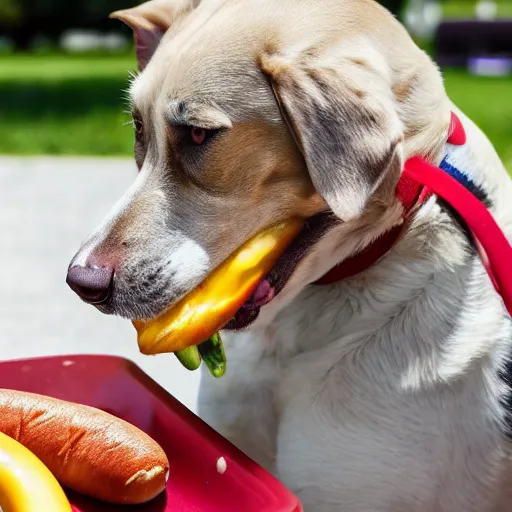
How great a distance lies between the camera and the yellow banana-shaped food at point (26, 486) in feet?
5.47

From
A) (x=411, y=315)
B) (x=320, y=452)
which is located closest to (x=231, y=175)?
(x=411, y=315)

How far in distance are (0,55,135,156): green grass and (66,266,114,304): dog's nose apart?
3690mm

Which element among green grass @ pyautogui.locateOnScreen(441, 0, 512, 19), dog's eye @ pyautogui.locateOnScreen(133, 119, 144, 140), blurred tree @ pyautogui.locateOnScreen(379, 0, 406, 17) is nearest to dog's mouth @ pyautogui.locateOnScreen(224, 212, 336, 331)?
dog's eye @ pyautogui.locateOnScreen(133, 119, 144, 140)

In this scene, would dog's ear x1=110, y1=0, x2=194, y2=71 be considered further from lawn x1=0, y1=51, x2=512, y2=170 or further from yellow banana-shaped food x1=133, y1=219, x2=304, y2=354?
lawn x1=0, y1=51, x2=512, y2=170

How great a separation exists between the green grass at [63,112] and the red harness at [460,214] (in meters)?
3.63

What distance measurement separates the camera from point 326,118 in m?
1.79

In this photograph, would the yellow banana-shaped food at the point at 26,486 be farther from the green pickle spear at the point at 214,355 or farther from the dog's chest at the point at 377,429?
the dog's chest at the point at 377,429

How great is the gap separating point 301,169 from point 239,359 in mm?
554

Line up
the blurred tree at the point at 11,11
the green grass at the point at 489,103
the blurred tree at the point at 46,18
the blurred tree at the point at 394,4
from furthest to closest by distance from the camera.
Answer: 1. the blurred tree at the point at 11,11
2. the blurred tree at the point at 46,18
3. the blurred tree at the point at 394,4
4. the green grass at the point at 489,103

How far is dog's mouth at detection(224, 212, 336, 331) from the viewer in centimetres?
194

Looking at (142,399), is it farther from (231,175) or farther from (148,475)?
(231,175)

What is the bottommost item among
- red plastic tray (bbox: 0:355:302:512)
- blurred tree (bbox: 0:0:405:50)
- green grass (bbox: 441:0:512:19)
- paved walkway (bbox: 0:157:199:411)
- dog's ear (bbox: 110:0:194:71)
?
green grass (bbox: 441:0:512:19)

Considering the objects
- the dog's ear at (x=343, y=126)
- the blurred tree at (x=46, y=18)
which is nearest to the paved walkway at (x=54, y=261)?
the dog's ear at (x=343, y=126)

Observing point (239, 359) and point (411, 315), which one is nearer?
point (411, 315)
